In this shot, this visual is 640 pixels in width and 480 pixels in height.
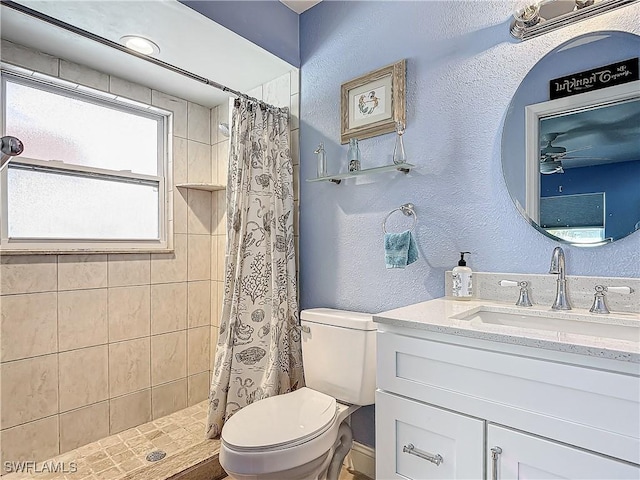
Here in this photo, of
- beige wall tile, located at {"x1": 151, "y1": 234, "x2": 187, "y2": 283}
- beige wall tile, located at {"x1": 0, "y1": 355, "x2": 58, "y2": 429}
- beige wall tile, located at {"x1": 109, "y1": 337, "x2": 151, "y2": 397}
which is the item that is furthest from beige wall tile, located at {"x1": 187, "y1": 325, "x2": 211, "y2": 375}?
beige wall tile, located at {"x1": 0, "y1": 355, "x2": 58, "y2": 429}

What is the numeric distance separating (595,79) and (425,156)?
2.02 ft

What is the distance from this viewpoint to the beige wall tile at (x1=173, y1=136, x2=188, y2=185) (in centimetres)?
242

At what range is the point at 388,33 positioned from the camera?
5.74 feet

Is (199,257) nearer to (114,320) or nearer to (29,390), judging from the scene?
(114,320)

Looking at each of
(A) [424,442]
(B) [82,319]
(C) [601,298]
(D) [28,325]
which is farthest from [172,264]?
(C) [601,298]

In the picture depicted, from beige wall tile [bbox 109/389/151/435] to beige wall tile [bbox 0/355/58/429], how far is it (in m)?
0.30

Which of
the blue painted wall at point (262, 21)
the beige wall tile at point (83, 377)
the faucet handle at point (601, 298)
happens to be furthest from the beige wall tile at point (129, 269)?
the faucet handle at point (601, 298)

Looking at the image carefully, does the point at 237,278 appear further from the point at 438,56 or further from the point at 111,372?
the point at 438,56

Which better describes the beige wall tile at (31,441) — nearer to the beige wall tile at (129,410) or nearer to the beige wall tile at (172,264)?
the beige wall tile at (129,410)

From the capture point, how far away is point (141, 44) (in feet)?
5.91

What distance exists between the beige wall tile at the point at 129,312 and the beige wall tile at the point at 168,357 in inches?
4.8

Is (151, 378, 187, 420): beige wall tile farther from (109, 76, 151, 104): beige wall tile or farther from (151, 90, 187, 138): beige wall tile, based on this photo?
(109, 76, 151, 104): beige wall tile

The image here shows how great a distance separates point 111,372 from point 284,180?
146 cm

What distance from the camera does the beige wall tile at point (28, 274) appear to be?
1.75 meters
